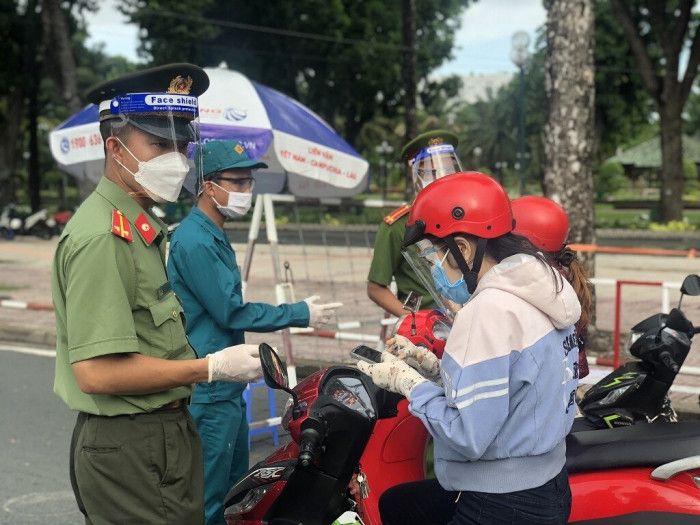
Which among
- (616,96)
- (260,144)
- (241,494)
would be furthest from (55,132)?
(616,96)

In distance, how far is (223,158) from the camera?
415 centimetres

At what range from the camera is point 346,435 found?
269cm

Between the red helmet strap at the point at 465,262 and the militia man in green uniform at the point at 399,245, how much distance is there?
2.42 meters

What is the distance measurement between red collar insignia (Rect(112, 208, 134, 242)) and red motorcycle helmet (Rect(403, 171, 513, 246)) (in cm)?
73

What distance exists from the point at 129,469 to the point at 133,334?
37 cm


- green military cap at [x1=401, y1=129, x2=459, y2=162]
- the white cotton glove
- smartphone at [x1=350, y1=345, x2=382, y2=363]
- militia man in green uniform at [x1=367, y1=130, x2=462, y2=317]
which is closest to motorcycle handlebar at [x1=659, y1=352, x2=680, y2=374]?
the white cotton glove

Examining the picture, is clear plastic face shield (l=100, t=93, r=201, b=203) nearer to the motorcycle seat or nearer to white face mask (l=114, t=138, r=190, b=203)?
white face mask (l=114, t=138, r=190, b=203)

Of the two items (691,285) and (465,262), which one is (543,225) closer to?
(691,285)

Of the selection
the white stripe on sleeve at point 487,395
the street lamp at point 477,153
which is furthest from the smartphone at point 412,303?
the street lamp at point 477,153

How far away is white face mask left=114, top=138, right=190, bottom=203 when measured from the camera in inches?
102

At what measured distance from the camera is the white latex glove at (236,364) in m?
2.51

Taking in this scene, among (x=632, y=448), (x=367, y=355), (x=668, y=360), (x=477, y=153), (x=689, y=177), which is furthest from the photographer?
(x=477, y=153)

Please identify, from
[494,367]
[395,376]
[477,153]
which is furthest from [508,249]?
[477,153]

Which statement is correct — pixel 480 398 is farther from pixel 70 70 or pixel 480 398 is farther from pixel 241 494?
pixel 70 70
